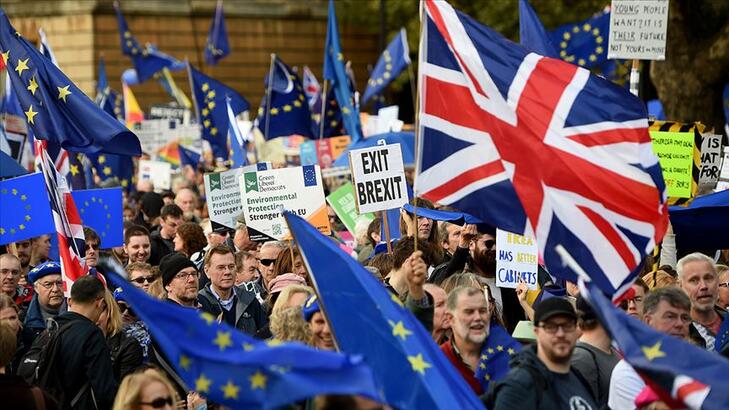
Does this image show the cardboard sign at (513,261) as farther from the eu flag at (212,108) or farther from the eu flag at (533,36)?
the eu flag at (212,108)

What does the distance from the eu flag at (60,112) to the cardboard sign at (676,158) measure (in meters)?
4.30

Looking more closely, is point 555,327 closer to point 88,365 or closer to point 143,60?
point 88,365

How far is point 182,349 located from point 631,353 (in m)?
1.76

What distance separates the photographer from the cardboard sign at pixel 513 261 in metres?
10.8

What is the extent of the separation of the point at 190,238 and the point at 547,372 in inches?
272

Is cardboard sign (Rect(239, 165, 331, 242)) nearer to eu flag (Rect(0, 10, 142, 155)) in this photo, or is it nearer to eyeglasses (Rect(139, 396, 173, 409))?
A: eu flag (Rect(0, 10, 142, 155))

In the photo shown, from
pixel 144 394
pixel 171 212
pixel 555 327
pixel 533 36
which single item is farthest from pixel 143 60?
pixel 555 327

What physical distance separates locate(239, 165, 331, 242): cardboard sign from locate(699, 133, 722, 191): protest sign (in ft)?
11.1

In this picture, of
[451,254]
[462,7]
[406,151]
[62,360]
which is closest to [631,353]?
[62,360]

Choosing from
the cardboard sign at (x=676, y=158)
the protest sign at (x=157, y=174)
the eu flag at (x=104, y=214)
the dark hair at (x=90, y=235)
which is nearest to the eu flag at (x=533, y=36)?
the cardboard sign at (x=676, y=158)

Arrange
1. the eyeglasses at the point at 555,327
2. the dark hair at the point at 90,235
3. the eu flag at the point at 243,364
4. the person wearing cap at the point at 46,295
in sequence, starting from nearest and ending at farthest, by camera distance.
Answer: the eu flag at the point at 243,364 → the eyeglasses at the point at 555,327 → the person wearing cap at the point at 46,295 → the dark hair at the point at 90,235

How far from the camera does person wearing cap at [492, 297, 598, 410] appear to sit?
695cm

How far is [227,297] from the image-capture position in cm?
1099

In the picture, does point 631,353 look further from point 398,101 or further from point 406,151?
point 398,101
